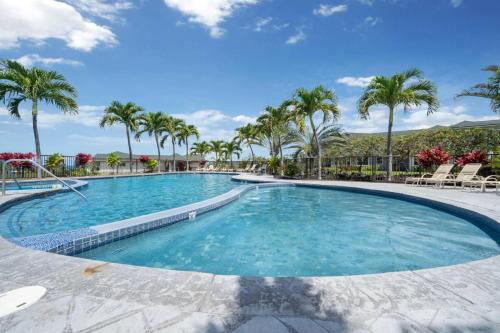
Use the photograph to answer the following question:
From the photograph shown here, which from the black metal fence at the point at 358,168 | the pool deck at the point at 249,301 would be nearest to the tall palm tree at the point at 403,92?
the black metal fence at the point at 358,168

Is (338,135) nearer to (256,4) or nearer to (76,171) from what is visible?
(256,4)

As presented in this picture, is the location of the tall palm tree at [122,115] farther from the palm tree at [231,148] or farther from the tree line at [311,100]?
the palm tree at [231,148]

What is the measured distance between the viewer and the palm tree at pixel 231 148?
40219 millimetres

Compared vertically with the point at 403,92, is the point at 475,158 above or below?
below

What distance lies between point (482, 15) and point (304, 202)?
12.0 m

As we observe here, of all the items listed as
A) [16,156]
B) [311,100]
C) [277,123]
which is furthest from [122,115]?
[311,100]

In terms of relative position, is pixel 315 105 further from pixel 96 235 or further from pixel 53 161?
pixel 53 161

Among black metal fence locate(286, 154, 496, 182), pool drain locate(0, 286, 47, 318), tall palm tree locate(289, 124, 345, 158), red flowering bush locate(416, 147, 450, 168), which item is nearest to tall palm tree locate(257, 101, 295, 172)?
tall palm tree locate(289, 124, 345, 158)

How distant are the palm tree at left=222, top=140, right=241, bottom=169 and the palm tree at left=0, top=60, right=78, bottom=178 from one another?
81.7 feet

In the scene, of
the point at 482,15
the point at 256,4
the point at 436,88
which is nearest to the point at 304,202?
the point at 256,4

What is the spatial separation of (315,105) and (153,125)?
2213 centimetres

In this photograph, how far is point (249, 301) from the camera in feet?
6.54

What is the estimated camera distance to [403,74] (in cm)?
1373

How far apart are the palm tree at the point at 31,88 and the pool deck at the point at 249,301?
59.7ft
